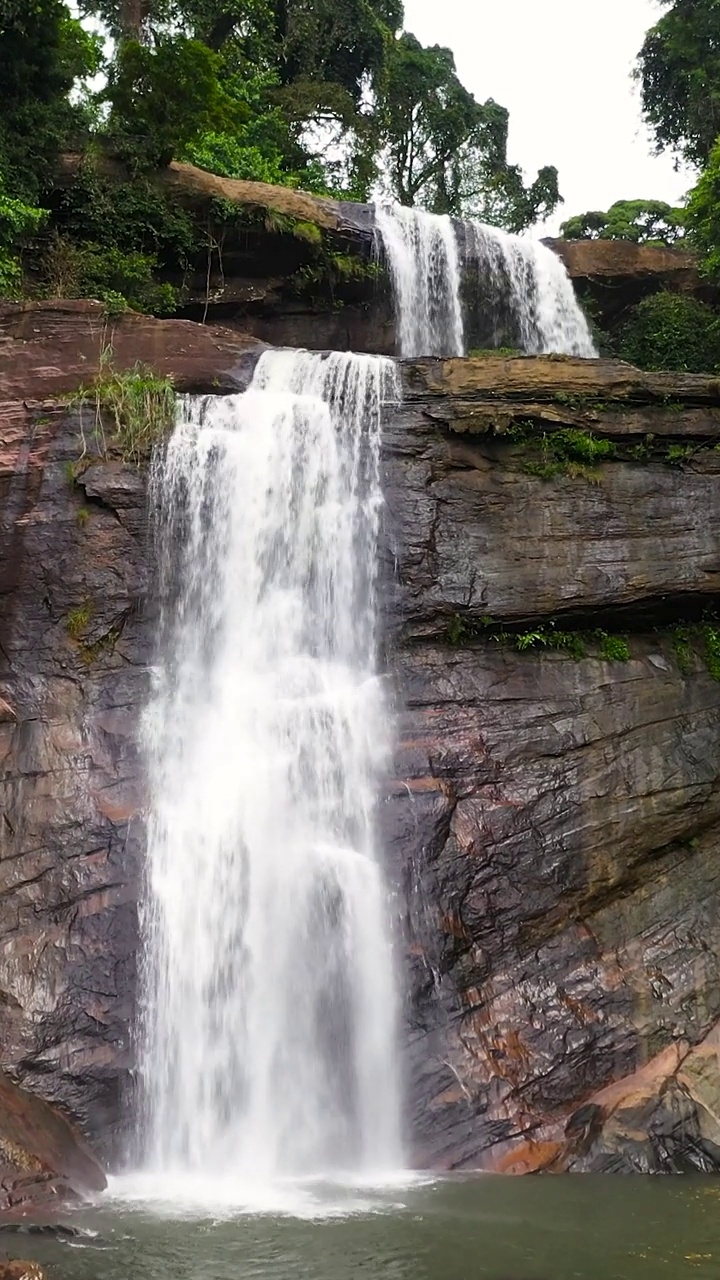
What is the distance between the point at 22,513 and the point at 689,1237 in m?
9.88

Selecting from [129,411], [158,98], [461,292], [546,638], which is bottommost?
[546,638]

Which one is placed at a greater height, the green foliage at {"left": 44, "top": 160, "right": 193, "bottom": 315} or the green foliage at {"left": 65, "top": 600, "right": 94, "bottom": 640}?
the green foliage at {"left": 44, "top": 160, "right": 193, "bottom": 315}

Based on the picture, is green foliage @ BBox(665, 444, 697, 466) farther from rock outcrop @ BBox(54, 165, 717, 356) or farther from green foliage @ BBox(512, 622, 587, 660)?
rock outcrop @ BBox(54, 165, 717, 356)

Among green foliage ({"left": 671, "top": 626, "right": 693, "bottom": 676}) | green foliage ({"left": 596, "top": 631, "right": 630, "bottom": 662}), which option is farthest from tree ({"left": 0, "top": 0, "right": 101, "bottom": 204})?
green foliage ({"left": 671, "top": 626, "right": 693, "bottom": 676})

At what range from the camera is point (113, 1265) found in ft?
22.4

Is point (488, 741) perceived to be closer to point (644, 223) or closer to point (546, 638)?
point (546, 638)

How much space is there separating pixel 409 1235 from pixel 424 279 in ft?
51.4

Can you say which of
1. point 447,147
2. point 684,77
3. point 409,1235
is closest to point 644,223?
point 684,77

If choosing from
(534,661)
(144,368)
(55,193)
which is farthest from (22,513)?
(55,193)

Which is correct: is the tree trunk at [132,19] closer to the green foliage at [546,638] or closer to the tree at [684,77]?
the tree at [684,77]

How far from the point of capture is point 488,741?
1199cm

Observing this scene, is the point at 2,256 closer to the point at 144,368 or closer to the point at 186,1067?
the point at 144,368

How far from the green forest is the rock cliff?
461 cm

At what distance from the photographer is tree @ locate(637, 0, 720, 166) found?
2638 centimetres
